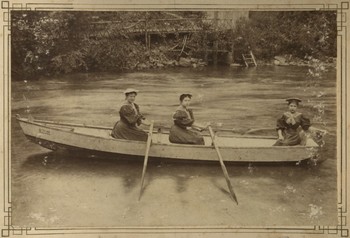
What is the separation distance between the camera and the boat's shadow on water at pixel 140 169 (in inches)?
109

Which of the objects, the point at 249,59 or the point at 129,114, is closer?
the point at 129,114

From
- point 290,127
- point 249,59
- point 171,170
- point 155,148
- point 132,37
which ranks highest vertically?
point 132,37

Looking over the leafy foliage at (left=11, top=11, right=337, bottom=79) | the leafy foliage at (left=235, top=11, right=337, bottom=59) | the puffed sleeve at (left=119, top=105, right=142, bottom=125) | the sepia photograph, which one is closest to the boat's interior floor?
the sepia photograph

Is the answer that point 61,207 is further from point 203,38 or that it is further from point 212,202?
point 203,38

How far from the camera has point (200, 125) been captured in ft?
9.26

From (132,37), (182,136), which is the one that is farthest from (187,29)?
(182,136)

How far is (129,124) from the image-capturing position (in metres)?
2.79

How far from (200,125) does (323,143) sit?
2.19 ft

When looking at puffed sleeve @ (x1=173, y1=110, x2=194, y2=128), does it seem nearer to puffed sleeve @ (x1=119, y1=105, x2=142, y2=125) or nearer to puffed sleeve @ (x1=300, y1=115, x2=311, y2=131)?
puffed sleeve @ (x1=119, y1=105, x2=142, y2=125)

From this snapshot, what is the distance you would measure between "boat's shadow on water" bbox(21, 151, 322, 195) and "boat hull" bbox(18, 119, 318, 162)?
0.03 m

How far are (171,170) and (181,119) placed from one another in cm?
28

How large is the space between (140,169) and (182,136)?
11.1 inches

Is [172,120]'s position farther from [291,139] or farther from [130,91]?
[291,139]

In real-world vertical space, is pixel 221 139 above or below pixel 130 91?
below
